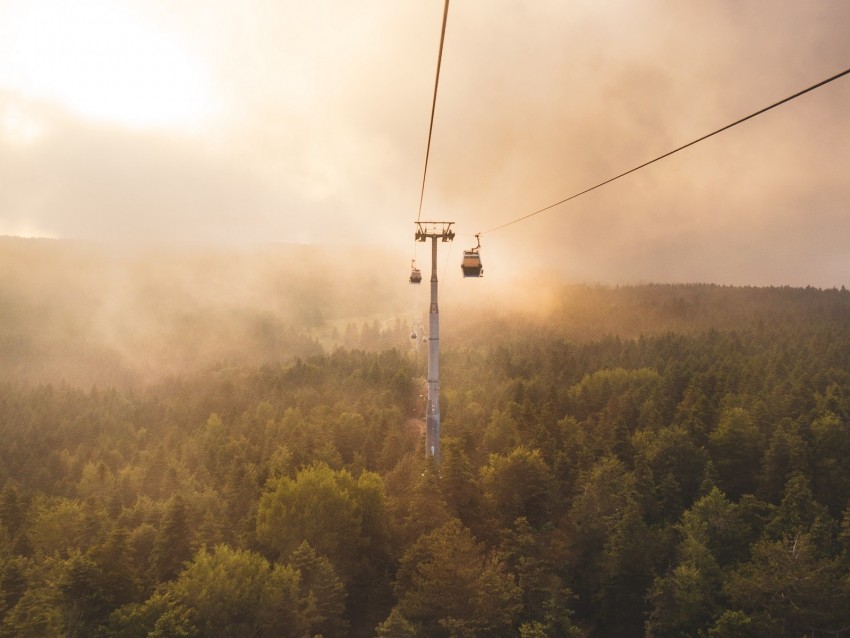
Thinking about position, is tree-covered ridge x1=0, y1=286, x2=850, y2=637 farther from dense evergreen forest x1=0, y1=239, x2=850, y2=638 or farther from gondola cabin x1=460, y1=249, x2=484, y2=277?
gondola cabin x1=460, y1=249, x2=484, y2=277

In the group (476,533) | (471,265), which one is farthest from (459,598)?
(471,265)

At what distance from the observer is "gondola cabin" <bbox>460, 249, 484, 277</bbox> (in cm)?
2956

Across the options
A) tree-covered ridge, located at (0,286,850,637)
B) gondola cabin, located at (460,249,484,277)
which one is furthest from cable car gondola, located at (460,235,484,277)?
tree-covered ridge, located at (0,286,850,637)

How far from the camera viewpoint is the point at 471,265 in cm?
2969

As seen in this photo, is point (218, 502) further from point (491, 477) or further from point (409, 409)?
point (409, 409)

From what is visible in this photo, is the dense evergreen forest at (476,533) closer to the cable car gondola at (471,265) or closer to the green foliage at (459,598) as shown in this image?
the green foliage at (459,598)

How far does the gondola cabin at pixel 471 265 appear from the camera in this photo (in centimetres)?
2956

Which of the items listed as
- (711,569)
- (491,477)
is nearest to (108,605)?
(491,477)

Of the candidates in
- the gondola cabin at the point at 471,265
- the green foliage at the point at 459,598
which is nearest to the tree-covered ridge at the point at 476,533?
the green foliage at the point at 459,598

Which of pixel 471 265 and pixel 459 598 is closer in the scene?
pixel 459 598

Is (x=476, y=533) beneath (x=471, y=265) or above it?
beneath

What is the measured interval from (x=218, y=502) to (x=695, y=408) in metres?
47.3

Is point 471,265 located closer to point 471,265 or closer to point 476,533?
point 471,265

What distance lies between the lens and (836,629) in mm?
26188
